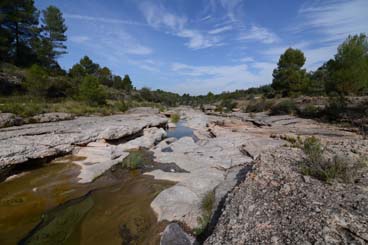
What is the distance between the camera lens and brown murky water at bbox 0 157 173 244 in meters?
4.11

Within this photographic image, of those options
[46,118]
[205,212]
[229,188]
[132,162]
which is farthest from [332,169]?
[46,118]

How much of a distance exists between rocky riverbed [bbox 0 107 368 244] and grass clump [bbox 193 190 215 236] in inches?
0.9

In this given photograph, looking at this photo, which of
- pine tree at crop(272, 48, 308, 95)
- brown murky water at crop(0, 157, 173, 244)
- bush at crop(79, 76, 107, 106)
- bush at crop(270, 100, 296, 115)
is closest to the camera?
brown murky water at crop(0, 157, 173, 244)

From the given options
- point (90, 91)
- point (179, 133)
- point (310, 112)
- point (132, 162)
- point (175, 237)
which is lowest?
point (179, 133)

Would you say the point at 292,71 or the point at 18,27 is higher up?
the point at 18,27

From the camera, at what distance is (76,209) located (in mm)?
5086

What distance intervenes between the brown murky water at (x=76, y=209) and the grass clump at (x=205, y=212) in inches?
37.2

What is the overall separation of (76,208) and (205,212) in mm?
3688

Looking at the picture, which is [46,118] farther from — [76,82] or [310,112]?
[310,112]

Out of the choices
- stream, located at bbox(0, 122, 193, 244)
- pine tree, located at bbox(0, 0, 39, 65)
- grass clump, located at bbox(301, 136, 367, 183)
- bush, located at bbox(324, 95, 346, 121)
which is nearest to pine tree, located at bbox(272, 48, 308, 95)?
bush, located at bbox(324, 95, 346, 121)

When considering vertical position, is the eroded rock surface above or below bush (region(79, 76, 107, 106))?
below

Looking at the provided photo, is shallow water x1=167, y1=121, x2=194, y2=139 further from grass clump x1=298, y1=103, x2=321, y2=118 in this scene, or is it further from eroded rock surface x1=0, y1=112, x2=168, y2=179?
grass clump x1=298, y1=103, x2=321, y2=118

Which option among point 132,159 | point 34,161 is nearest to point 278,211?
point 132,159

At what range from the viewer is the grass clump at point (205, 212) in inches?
155
